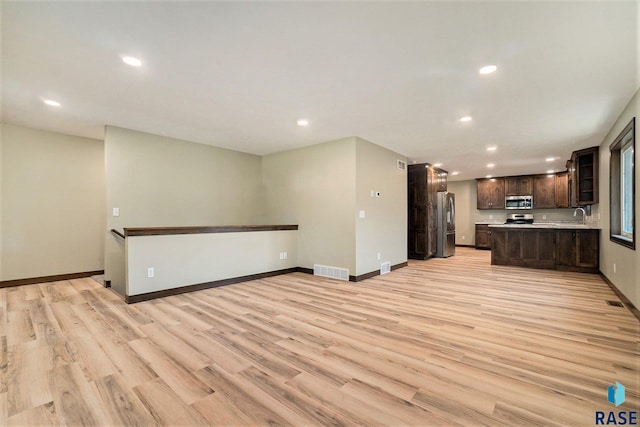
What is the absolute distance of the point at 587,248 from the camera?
5.67m

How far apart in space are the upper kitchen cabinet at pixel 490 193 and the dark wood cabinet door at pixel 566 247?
12.7ft

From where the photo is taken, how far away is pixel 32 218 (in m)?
4.75

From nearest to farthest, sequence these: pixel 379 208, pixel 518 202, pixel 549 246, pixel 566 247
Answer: pixel 379 208 → pixel 566 247 → pixel 549 246 → pixel 518 202

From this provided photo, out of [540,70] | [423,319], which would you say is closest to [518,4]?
[540,70]

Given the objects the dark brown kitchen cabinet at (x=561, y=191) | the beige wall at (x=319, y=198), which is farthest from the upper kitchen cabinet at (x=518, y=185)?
the beige wall at (x=319, y=198)

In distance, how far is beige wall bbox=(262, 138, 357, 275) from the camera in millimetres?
4996

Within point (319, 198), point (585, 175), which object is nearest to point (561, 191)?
point (585, 175)

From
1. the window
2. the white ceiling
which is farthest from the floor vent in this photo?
the window

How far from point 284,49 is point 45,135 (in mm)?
5001

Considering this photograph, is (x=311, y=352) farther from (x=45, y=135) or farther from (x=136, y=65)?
(x=45, y=135)

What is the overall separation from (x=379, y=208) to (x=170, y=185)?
3.92 m

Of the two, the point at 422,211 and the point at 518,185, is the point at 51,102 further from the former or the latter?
the point at 518,185

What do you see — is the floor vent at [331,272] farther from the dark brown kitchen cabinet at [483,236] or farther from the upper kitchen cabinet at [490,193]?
the upper kitchen cabinet at [490,193]

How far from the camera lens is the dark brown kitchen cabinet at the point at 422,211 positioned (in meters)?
7.43
